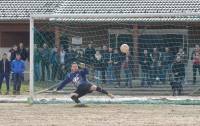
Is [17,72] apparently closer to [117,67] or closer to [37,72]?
[37,72]

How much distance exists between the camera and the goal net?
2105cm

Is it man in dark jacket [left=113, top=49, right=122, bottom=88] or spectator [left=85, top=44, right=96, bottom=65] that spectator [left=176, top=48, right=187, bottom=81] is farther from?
spectator [left=85, top=44, right=96, bottom=65]

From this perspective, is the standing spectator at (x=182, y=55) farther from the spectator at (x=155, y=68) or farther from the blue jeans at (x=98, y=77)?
the blue jeans at (x=98, y=77)

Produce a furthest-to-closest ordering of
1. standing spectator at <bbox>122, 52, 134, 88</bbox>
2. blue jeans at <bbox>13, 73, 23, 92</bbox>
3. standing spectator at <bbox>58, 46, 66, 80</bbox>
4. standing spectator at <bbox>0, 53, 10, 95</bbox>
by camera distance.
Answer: standing spectator at <bbox>0, 53, 10, 95</bbox> → blue jeans at <bbox>13, 73, 23, 92</bbox> → standing spectator at <bbox>58, 46, 66, 80</bbox> → standing spectator at <bbox>122, 52, 134, 88</bbox>

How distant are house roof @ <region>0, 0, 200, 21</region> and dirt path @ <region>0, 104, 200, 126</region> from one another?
10369mm

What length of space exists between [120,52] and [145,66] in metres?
0.99

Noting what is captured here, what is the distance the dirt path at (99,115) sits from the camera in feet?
46.2

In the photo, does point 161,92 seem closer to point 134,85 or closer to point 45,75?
point 134,85

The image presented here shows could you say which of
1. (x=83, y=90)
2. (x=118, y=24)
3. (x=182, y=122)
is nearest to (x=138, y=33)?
(x=118, y=24)

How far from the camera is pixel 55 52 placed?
22469 mm

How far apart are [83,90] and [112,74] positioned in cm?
330

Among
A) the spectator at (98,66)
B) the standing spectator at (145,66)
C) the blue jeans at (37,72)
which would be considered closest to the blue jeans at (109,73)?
the spectator at (98,66)

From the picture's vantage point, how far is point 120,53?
70.2ft

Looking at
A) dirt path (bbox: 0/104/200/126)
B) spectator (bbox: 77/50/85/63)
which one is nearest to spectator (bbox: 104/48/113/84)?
spectator (bbox: 77/50/85/63)
